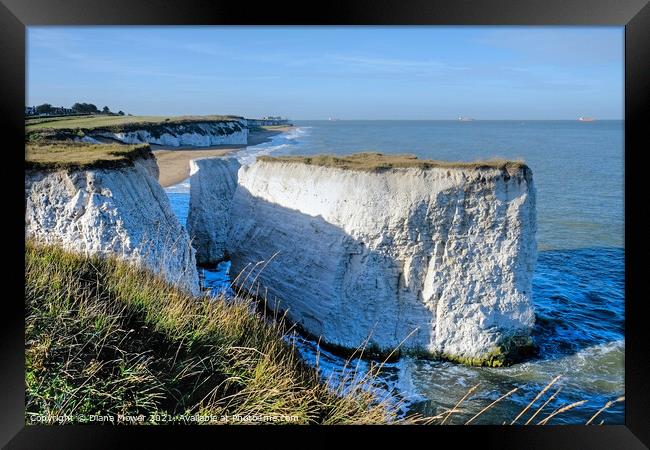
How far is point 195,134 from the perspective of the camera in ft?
41.5

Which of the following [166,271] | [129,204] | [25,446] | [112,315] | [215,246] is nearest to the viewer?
[112,315]

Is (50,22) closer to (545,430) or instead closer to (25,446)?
(25,446)

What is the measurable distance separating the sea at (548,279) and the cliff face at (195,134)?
2.55ft

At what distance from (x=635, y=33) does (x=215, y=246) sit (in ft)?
40.8

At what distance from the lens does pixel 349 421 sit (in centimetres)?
377

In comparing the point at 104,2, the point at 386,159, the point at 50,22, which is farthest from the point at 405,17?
the point at 386,159

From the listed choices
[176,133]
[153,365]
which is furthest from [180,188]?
[153,365]

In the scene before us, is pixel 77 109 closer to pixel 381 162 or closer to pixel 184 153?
pixel 184 153

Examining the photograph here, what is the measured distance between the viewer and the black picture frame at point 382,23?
409 cm

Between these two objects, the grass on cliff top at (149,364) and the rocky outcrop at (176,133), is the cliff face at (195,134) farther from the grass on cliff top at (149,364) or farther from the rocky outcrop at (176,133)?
the grass on cliff top at (149,364)

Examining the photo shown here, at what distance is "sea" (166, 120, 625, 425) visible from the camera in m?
8.12

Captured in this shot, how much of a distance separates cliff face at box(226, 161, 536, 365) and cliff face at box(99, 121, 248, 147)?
3430 mm

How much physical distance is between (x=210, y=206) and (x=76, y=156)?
778cm

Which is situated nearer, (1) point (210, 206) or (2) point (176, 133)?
(2) point (176, 133)
